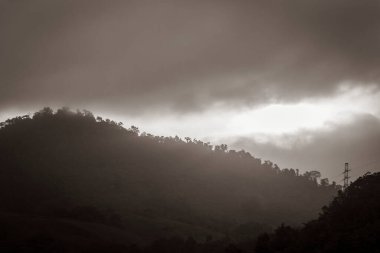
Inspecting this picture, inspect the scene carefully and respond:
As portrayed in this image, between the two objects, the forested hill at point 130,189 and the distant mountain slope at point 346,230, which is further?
the forested hill at point 130,189

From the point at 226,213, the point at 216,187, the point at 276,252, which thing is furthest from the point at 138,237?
the point at 216,187

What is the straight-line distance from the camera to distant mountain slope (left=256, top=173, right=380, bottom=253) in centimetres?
4288

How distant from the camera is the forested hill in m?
120

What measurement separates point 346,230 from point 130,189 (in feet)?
371

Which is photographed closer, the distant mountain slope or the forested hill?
the distant mountain slope

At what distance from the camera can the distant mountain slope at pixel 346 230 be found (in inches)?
1688

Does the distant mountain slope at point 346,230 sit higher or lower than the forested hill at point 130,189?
lower

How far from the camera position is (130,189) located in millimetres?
155125

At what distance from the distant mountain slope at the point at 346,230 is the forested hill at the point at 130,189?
55843 millimetres

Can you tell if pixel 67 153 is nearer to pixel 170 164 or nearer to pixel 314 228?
pixel 170 164

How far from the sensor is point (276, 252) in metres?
50.6

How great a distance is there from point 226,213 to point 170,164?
48870 millimetres

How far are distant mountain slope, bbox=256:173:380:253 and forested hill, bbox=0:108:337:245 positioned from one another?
55843 millimetres

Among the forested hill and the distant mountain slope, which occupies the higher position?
the forested hill
